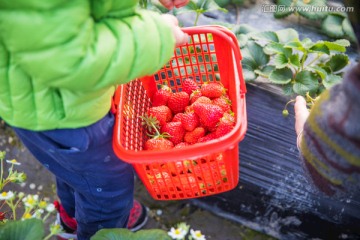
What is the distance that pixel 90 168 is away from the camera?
129cm

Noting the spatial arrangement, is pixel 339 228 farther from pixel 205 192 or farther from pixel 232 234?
pixel 205 192

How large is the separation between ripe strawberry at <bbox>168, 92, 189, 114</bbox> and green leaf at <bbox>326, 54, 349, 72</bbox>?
746 mm

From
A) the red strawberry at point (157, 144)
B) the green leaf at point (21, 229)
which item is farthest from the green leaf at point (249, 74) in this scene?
the green leaf at point (21, 229)

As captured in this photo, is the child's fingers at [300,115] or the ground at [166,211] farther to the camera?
the ground at [166,211]

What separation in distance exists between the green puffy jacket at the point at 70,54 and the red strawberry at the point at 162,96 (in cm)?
38

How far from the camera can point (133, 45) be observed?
40.9 inches

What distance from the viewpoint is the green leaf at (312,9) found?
2.28 m

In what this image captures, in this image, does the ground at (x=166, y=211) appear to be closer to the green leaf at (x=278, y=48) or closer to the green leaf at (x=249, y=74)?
the green leaf at (x=249, y=74)


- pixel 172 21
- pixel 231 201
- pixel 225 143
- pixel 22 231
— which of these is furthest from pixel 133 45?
pixel 231 201

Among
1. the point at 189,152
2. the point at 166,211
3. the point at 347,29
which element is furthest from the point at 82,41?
the point at 347,29

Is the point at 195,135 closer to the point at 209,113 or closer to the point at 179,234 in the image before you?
the point at 209,113

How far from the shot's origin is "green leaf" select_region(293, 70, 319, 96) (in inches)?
75.7

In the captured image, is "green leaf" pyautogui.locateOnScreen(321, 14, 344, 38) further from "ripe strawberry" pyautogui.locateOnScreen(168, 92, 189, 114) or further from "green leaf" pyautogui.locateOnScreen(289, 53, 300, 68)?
"ripe strawberry" pyautogui.locateOnScreen(168, 92, 189, 114)

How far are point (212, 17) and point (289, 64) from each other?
0.53 meters
